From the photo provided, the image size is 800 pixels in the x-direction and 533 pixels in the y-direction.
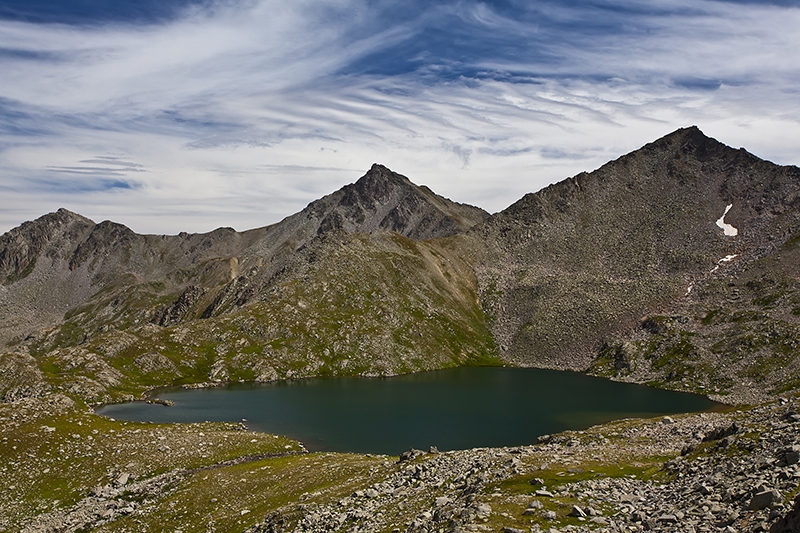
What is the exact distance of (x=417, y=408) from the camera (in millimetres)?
125375

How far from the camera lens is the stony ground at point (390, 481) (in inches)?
1128

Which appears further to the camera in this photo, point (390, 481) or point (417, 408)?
point (417, 408)

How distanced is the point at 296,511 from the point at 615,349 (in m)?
166

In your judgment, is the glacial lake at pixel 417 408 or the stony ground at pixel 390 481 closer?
the stony ground at pixel 390 481

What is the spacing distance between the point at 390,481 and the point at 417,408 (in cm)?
7714

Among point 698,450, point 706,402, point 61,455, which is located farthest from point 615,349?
point 61,455

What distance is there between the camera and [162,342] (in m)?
184

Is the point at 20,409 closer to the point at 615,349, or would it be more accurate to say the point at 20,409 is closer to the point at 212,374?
the point at 212,374

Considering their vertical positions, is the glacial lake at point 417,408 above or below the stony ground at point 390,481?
below

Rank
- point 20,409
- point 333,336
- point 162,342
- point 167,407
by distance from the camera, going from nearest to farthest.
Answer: point 20,409, point 167,407, point 162,342, point 333,336

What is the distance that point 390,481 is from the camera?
163 feet

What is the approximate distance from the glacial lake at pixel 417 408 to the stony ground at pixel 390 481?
71.4 feet

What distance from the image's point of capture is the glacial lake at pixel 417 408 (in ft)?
327

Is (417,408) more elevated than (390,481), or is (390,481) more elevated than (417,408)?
(390,481)
